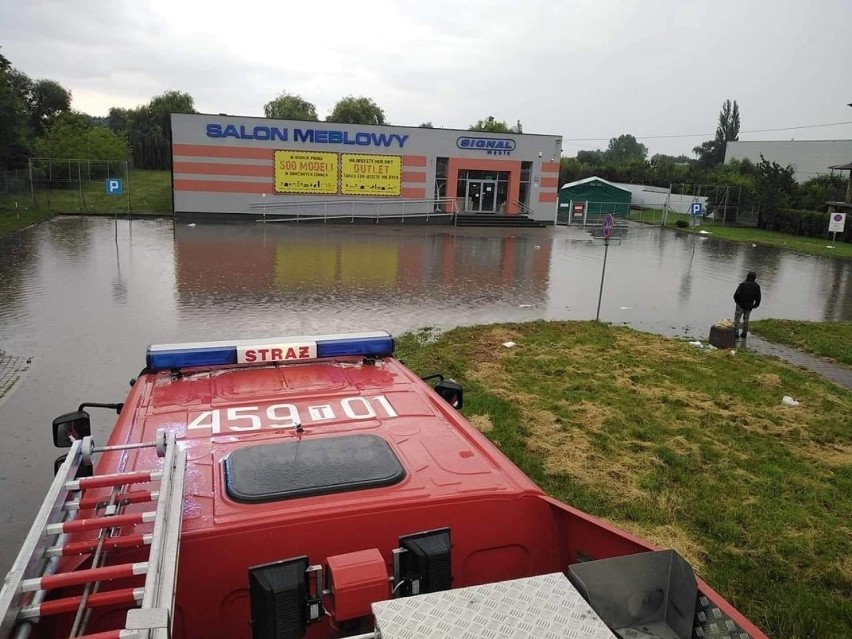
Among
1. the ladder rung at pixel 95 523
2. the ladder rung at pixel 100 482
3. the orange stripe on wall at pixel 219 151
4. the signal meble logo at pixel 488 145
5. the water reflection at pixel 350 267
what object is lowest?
the water reflection at pixel 350 267

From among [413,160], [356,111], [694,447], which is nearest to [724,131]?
[356,111]

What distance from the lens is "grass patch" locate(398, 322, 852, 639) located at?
4930mm

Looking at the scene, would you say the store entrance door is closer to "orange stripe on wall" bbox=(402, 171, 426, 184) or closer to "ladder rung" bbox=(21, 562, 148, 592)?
"orange stripe on wall" bbox=(402, 171, 426, 184)

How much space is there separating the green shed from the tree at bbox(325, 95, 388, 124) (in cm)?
4251

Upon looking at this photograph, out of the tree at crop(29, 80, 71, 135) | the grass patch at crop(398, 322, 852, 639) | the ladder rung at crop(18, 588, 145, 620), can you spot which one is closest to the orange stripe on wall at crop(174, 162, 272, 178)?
the grass patch at crop(398, 322, 852, 639)

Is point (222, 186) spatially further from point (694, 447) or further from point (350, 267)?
point (694, 447)

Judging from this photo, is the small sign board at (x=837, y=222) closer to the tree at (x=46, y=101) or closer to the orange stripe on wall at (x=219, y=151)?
the orange stripe on wall at (x=219, y=151)

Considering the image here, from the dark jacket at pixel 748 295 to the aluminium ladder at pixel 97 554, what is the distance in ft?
38.2

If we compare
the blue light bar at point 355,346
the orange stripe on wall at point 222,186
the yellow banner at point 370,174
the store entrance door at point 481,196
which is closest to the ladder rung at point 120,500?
the blue light bar at point 355,346

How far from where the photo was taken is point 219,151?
1227 inches

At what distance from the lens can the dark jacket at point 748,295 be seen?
1171cm

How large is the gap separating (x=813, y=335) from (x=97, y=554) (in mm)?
13809

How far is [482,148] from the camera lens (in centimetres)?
3556

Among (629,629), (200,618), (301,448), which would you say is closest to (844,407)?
(629,629)
